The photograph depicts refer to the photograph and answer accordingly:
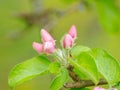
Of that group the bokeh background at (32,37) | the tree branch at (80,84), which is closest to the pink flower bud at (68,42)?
the tree branch at (80,84)

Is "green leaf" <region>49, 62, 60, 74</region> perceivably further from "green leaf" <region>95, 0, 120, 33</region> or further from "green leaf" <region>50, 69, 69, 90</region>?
"green leaf" <region>95, 0, 120, 33</region>

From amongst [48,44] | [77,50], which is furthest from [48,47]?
[77,50]

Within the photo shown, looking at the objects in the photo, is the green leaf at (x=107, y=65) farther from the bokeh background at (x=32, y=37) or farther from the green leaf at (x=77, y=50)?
the bokeh background at (x=32, y=37)

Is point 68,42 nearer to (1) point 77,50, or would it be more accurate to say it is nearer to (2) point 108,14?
(1) point 77,50

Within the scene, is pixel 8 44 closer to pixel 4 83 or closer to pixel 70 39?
pixel 4 83

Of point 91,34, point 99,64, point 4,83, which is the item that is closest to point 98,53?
point 99,64

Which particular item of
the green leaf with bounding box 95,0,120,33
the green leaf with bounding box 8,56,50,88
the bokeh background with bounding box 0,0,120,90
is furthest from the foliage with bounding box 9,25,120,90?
the bokeh background with bounding box 0,0,120,90
